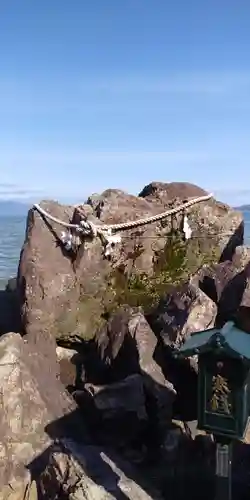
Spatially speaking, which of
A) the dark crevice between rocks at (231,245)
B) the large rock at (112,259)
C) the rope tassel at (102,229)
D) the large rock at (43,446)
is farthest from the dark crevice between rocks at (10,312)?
the dark crevice between rocks at (231,245)

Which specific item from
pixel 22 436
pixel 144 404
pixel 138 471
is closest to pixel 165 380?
pixel 144 404

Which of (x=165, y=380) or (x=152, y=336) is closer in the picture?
(x=165, y=380)

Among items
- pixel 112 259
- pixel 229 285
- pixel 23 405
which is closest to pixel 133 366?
pixel 23 405

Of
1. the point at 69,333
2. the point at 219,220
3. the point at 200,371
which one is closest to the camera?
the point at 200,371

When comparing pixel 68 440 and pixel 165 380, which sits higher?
pixel 165 380

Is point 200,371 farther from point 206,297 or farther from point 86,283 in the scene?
point 86,283

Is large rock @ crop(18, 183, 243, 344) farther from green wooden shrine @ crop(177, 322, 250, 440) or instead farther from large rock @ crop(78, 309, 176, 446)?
green wooden shrine @ crop(177, 322, 250, 440)

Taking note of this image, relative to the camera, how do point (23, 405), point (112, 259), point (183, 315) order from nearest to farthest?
point (23, 405) < point (183, 315) < point (112, 259)

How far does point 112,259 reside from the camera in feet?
33.6

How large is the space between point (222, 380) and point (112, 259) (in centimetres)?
521

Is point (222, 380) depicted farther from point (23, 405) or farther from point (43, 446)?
point (23, 405)

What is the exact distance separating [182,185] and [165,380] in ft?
15.2

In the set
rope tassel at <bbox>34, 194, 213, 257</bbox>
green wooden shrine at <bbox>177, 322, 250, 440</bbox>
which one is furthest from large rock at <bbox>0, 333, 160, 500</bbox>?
rope tassel at <bbox>34, 194, 213, 257</bbox>

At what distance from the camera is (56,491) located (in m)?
6.17
